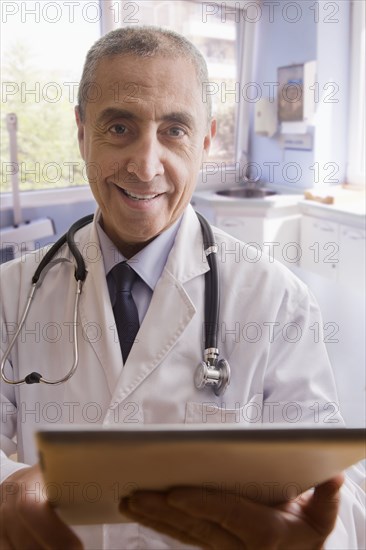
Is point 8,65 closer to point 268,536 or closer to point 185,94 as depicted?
point 185,94

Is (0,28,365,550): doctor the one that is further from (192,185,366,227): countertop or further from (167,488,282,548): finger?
(192,185,366,227): countertop

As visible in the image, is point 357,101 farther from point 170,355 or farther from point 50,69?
point 170,355

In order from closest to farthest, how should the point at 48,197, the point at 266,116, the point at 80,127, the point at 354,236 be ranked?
the point at 80,127
the point at 354,236
the point at 48,197
the point at 266,116

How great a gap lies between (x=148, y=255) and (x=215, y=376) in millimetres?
318

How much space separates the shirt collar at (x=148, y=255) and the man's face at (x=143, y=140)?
0.03 m

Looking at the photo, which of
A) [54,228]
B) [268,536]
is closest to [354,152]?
[54,228]

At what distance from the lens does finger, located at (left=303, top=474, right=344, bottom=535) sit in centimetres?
73

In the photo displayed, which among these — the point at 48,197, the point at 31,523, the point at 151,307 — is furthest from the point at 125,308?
the point at 48,197

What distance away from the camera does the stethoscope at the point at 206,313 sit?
1043 millimetres

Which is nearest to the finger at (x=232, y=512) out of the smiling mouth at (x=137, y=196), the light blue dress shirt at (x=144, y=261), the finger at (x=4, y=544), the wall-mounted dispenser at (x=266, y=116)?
the finger at (x=4, y=544)

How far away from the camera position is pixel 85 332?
3.75 feet

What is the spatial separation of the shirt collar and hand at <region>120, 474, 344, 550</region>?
568mm

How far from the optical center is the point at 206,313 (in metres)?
1.13

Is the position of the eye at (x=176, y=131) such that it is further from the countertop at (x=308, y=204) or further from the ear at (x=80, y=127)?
the countertop at (x=308, y=204)
